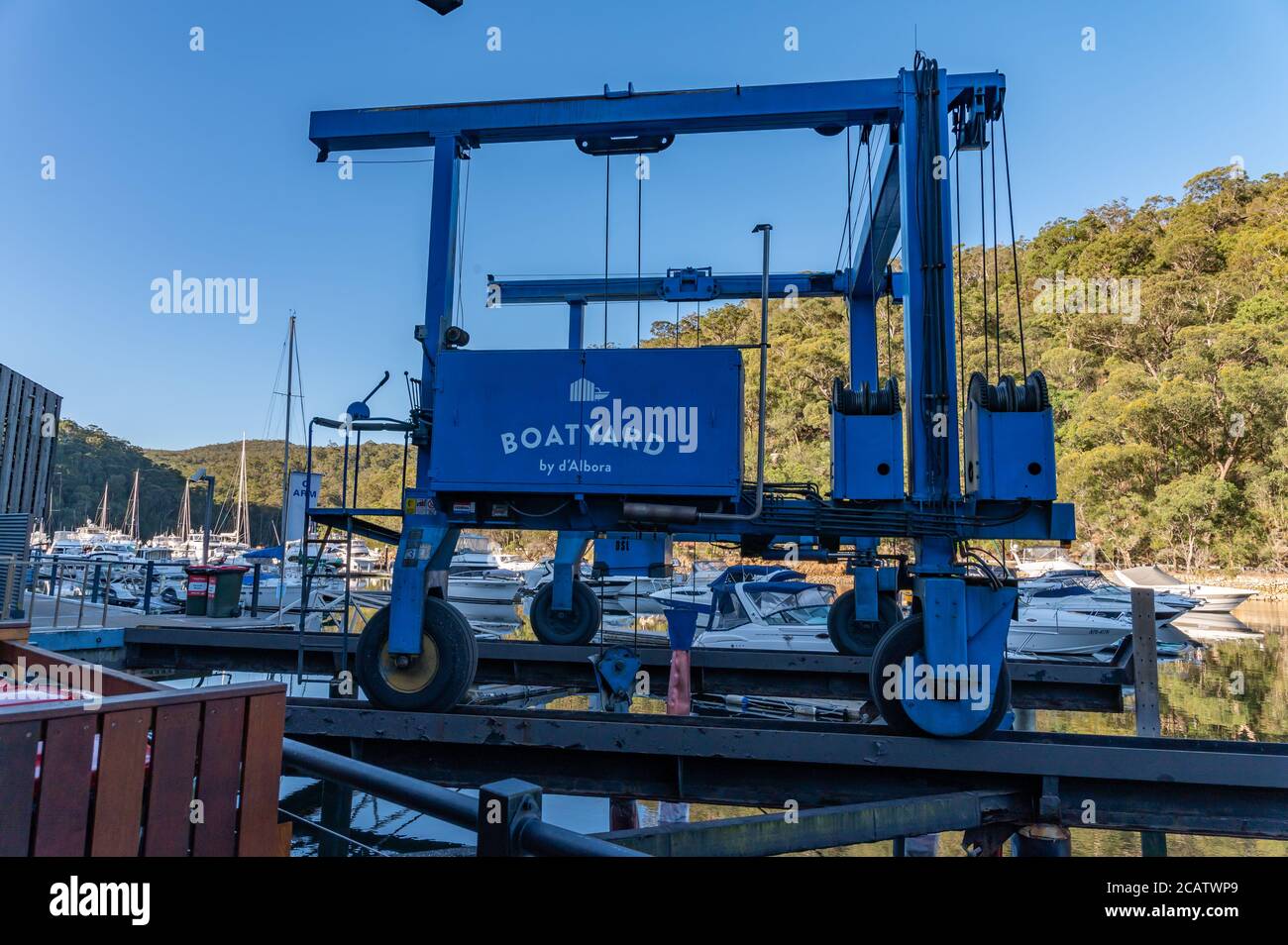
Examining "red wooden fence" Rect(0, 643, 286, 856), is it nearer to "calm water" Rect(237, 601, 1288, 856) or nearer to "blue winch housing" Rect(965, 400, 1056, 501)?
"calm water" Rect(237, 601, 1288, 856)

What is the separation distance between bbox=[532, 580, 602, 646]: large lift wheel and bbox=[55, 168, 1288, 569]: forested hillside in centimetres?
1179

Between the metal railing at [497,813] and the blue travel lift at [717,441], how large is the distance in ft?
13.3

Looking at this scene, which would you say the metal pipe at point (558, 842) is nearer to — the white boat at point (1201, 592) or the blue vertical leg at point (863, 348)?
the blue vertical leg at point (863, 348)

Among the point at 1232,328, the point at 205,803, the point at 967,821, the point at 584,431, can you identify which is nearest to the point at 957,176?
the point at 584,431

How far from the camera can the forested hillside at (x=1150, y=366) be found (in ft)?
128

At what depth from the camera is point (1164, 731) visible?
15.7 m

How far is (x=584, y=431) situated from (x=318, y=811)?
8.98 metres

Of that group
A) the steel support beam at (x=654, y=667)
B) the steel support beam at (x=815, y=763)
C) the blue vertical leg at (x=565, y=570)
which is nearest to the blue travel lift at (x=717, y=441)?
the steel support beam at (x=815, y=763)

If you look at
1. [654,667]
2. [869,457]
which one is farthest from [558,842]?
[654,667]

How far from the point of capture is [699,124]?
25.1 ft

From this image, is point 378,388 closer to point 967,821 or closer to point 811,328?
point 967,821

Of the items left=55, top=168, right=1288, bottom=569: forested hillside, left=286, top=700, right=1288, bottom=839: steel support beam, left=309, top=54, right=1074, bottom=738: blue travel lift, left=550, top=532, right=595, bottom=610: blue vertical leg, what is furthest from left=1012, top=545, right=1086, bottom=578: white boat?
left=286, top=700, right=1288, bottom=839: steel support beam

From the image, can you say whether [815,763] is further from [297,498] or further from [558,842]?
[297,498]
